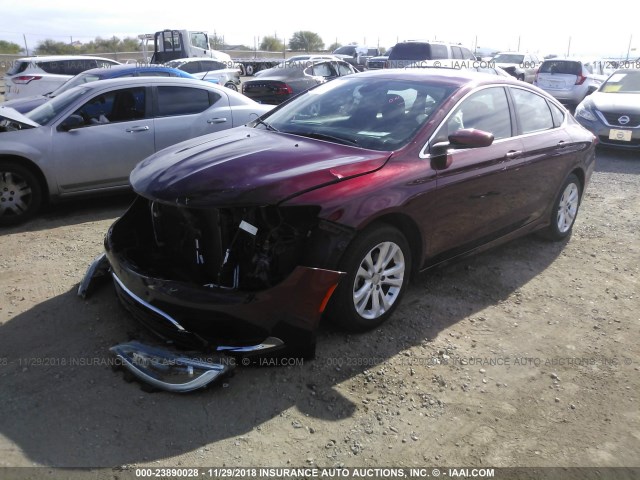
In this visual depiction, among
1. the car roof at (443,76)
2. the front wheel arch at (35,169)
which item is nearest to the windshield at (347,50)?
the front wheel arch at (35,169)

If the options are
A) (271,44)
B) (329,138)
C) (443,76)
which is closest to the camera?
(329,138)

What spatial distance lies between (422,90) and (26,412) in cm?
343

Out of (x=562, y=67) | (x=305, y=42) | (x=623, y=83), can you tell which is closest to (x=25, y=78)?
(x=623, y=83)

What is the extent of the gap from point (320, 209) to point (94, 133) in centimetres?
401

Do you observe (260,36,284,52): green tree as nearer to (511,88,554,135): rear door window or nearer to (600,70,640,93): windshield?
(600,70,640,93): windshield

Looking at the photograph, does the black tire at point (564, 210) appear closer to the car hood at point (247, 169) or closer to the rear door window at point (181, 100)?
the car hood at point (247, 169)

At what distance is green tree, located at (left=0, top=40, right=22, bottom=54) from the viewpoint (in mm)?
43969

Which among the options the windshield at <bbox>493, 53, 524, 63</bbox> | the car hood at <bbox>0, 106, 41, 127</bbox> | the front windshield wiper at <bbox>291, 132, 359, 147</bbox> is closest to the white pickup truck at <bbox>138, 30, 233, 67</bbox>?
the windshield at <bbox>493, 53, 524, 63</bbox>

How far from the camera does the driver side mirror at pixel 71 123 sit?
609 centimetres

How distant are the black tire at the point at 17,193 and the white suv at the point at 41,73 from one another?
28.5 ft

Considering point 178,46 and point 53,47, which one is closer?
point 178,46

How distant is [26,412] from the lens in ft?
9.60

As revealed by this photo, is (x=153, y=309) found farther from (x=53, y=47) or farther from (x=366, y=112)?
(x=53, y=47)

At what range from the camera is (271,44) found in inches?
2130
